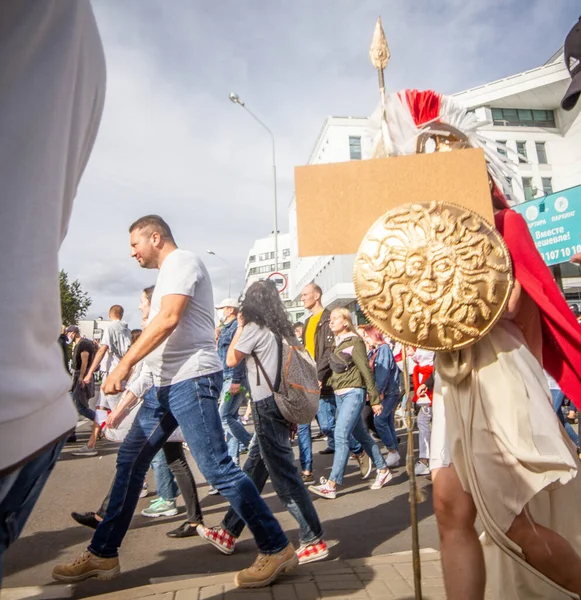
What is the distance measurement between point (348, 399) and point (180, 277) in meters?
3.18

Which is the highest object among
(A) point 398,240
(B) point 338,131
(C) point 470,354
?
(B) point 338,131

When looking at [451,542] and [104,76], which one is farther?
[451,542]

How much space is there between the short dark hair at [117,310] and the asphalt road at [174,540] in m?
2.47

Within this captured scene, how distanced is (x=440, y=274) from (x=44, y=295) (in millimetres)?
1283

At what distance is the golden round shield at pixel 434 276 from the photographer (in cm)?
183

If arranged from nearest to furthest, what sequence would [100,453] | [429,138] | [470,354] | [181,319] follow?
1. [470,354]
2. [429,138]
3. [181,319]
4. [100,453]

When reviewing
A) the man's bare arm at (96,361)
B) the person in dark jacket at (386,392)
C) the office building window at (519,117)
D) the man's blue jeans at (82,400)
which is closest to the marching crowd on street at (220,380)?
the person in dark jacket at (386,392)

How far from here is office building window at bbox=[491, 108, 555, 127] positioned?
34.0 metres

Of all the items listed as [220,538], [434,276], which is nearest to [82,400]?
[220,538]

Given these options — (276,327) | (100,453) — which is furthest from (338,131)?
(276,327)

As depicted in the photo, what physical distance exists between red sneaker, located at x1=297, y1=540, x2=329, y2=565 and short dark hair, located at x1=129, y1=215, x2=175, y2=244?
210 centimetres

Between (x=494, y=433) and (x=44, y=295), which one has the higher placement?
(x=44, y=295)

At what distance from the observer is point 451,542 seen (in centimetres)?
195

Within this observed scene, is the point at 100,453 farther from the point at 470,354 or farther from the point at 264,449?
the point at 470,354
